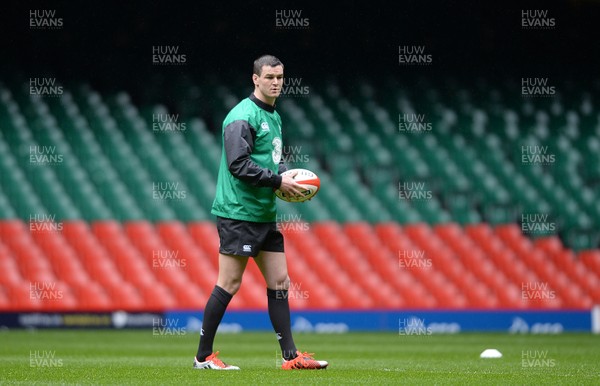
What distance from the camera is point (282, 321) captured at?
7273 mm

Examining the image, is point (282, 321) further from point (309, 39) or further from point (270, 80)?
point (309, 39)

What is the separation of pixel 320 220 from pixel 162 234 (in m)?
2.77

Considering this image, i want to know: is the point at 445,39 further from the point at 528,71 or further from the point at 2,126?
the point at 2,126

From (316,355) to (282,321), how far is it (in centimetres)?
284

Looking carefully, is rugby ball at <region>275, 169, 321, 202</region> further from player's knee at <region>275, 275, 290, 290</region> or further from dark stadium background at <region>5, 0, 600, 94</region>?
dark stadium background at <region>5, 0, 600, 94</region>

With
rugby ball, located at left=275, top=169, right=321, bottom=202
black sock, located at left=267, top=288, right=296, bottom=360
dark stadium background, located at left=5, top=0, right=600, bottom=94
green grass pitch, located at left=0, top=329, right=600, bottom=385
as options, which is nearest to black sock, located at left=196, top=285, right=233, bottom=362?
green grass pitch, located at left=0, top=329, right=600, bottom=385

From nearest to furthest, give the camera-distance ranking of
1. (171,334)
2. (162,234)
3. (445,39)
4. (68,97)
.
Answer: (171,334) → (162,234) → (68,97) → (445,39)

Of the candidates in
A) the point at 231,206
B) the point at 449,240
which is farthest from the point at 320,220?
the point at 231,206

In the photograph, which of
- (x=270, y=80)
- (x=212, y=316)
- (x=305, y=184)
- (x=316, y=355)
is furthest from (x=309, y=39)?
(x=212, y=316)

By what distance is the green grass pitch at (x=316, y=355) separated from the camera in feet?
21.6

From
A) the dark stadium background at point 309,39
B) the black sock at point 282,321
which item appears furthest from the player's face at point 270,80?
the dark stadium background at point 309,39

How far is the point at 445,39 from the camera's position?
20797 millimetres

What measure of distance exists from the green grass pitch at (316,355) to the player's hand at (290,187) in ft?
3.83

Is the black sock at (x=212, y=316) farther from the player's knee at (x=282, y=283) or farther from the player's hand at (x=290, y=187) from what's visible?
the player's hand at (x=290, y=187)
